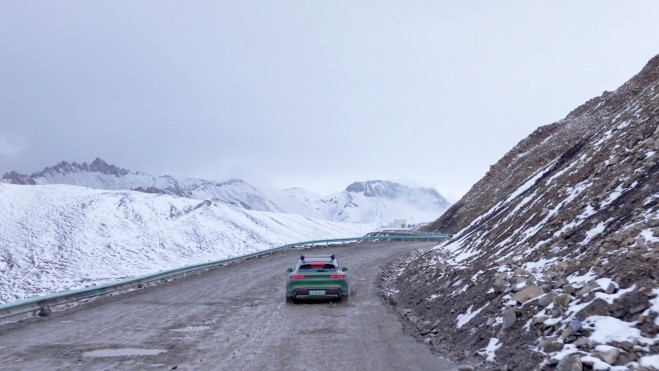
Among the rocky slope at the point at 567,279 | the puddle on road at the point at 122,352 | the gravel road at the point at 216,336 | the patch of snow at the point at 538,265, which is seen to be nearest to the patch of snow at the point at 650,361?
the rocky slope at the point at 567,279

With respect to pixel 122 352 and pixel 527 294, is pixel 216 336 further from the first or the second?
pixel 527 294

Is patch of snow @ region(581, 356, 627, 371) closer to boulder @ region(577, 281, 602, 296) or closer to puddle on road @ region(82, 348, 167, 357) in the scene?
boulder @ region(577, 281, 602, 296)

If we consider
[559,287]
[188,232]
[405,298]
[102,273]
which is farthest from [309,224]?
[559,287]

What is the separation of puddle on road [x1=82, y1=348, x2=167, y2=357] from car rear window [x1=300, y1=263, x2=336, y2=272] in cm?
706

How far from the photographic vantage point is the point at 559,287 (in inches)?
346

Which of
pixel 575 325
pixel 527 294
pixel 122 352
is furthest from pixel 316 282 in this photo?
pixel 575 325

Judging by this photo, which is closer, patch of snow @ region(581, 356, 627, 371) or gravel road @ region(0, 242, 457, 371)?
patch of snow @ region(581, 356, 627, 371)

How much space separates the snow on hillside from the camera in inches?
1960

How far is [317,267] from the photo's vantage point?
16.1 m

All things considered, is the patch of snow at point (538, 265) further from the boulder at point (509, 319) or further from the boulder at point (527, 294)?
the boulder at point (509, 319)

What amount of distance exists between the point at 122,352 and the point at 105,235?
67748 millimetres

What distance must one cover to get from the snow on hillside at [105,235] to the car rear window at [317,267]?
2880 centimetres

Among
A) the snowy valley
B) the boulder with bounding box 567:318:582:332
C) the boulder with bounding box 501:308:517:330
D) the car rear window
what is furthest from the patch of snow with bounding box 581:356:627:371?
the snowy valley

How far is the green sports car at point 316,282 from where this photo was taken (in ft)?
51.2
